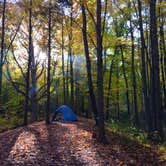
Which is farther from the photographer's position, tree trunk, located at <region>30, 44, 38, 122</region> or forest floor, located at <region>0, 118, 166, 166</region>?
tree trunk, located at <region>30, 44, 38, 122</region>

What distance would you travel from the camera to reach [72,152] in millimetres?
9227

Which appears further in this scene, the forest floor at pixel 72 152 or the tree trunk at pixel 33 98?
the tree trunk at pixel 33 98

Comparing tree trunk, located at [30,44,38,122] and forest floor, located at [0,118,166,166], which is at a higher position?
tree trunk, located at [30,44,38,122]

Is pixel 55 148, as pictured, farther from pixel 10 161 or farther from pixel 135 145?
pixel 135 145

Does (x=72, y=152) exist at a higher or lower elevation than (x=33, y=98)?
lower

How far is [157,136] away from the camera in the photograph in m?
13.2

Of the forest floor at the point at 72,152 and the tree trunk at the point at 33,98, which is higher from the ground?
the tree trunk at the point at 33,98

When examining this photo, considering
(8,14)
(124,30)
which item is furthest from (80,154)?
(124,30)

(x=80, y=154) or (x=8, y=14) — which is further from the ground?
(x=8, y=14)

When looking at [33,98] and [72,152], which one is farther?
[33,98]

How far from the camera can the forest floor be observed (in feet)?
27.0

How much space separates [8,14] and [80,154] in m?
13.2

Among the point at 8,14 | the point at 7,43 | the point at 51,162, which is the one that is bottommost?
the point at 51,162

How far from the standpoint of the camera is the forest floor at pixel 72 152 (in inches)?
324
